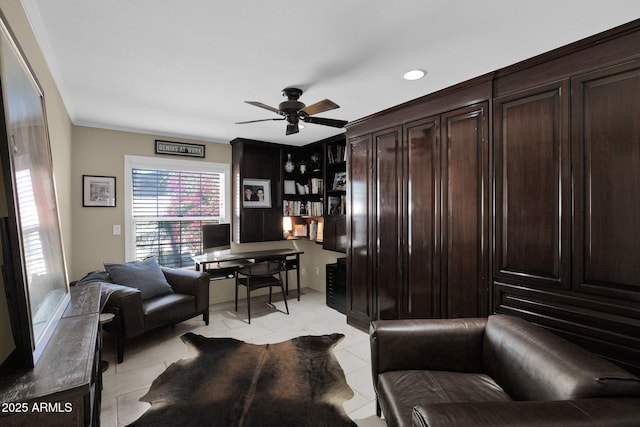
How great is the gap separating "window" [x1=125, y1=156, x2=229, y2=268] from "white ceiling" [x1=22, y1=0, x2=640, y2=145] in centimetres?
130

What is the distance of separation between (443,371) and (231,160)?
4.11m

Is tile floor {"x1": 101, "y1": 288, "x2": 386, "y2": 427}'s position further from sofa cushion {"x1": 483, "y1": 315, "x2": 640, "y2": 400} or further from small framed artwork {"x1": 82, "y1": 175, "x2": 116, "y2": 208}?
small framed artwork {"x1": 82, "y1": 175, "x2": 116, "y2": 208}

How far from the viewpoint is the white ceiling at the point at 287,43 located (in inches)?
64.0

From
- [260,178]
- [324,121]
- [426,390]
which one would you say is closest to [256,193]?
[260,178]

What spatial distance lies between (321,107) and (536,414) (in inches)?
88.9

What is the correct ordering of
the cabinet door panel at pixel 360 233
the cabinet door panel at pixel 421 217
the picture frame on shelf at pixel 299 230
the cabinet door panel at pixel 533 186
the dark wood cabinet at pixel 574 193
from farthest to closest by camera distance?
the picture frame on shelf at pixel 299 230, the cabinet door panel at pixel 360 233, the cabinet door panel at pixel 421 217, the cabinet door panel at pixel 533 186, the dark wood cabinet at pixel 574 193

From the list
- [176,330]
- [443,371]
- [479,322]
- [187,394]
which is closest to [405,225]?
[479,322]

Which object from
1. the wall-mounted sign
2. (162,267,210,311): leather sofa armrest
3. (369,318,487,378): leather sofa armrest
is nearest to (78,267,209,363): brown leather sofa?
(162,267,210,311): leather sofa armrest

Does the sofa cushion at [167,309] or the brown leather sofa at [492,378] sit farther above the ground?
the brown leather sofa at [492,378]

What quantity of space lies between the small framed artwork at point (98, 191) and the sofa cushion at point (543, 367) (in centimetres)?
432

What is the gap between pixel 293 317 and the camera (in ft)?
13.3

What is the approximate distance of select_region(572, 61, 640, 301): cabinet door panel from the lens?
5.64 feet

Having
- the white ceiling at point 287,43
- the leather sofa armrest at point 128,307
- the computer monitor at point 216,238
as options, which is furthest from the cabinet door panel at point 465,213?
the computer monitor at point 216,238

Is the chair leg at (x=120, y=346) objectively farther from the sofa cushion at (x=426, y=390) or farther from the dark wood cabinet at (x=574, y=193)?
the dark wood cabinet at (x=574, y=193)
